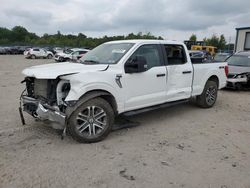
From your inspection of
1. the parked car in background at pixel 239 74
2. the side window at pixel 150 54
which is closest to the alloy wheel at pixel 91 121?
the side window at pixel 150 54

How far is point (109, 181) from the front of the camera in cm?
338

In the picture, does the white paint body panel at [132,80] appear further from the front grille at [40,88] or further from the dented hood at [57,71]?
the front grille at [40,88]

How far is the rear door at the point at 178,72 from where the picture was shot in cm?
580

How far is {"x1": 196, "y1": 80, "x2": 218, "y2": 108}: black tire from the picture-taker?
23.1ft

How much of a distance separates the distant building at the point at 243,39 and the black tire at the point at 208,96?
18.8 m

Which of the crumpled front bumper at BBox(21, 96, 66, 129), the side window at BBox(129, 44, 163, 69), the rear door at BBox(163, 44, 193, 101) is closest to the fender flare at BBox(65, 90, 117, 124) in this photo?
the crumpled front bumper at BBox(21, 96, 66, 129)

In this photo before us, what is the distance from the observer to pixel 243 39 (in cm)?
2391

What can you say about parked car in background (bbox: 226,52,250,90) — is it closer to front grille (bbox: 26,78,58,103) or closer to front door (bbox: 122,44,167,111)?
front door (bbox: 122,44,167,111)

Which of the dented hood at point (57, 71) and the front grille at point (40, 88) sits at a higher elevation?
the dented hood at point (57, 71)

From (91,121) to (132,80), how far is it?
115 centimetres

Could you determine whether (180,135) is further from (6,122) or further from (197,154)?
(6,122)

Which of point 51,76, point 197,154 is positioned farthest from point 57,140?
point 197,154

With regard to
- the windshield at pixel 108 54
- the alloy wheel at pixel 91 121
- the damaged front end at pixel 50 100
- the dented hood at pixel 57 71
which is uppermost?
the windshield at pixel 108 54

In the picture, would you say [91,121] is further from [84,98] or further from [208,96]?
[208,96]
